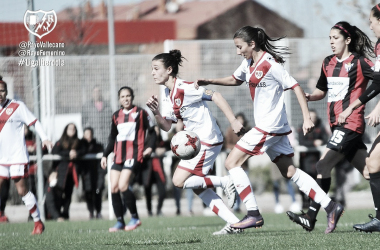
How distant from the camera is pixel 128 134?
32.1 ft

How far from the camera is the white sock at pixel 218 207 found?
730 centimetres

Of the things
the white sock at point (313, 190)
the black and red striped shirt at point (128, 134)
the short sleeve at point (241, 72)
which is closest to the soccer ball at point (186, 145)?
the short sleeve at point (241, 72)

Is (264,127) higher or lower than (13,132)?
higher

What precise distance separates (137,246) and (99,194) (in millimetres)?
6918

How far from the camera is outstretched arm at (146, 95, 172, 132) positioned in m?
7.03

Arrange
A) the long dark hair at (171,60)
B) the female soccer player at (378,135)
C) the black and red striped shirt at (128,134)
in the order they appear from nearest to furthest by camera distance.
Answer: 1. the female soccer player at (378,135)
2. the long dark hair at (171,60)
3. the black and red striped shirt at (128,134)

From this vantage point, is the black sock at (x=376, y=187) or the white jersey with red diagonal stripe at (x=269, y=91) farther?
the white jersey with red diagonal stripe at (x=269, y=91)

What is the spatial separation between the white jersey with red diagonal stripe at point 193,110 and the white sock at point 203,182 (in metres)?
0.39

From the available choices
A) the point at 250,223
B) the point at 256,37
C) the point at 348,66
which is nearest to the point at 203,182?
the point at 250,223

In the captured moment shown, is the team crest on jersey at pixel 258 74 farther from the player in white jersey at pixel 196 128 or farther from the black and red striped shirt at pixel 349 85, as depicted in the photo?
the black and red striped shirt at pixel 349 85

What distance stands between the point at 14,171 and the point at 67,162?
13.4 ft

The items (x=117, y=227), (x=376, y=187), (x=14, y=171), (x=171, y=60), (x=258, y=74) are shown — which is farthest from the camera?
(x=117, y=227)

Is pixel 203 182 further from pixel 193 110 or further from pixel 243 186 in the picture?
pixel 193 110

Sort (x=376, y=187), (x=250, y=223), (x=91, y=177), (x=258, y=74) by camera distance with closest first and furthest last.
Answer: (x=376, y=187), (x=250, y=223), (x=258, y=74), (x=91, y=177)
